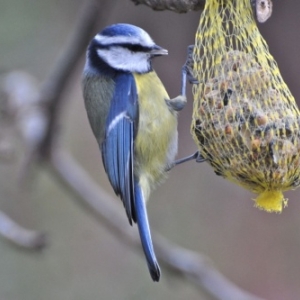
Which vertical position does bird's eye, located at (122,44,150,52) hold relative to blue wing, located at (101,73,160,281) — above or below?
above

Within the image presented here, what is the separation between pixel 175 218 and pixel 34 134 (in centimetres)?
218

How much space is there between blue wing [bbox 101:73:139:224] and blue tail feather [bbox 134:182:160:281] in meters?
0.03

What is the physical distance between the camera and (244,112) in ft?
7.23

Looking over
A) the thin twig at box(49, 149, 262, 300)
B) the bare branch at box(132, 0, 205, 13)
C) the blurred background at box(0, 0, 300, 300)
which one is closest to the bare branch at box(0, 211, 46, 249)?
the thin twig at box(49, 149, 262, 300)

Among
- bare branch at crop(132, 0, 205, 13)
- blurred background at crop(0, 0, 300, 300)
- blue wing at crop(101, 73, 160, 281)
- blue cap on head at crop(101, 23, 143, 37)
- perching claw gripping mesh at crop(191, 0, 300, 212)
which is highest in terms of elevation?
bare branch at crop(132, 0, 205, 13)

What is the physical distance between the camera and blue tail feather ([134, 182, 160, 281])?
7.92 ft

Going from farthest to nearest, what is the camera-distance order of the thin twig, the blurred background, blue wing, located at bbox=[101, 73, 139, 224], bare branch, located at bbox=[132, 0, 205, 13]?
the blurred background → the thin twig → blue wing, located at bbox=[101, 73, 139, 224] → bare branch, located at bbox=[132, 0, 205, 13]

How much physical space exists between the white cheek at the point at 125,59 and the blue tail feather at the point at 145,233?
1.35 ft

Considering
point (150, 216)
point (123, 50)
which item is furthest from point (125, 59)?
point (150, 216)

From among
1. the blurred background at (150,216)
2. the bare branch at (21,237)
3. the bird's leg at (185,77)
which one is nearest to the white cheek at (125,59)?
the bird's leg at (185,77)

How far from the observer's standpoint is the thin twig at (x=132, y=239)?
2.63 metres

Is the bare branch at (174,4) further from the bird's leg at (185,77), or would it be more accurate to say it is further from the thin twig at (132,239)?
the thin twig at (132,239)

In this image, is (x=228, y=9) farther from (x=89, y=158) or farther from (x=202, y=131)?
(x=89, y=158)

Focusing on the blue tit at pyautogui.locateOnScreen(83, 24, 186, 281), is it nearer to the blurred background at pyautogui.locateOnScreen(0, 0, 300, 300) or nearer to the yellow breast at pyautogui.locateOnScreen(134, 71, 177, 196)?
the yellow breast at pyautogui.locateOnScreen(134, 71, 177, 196)
